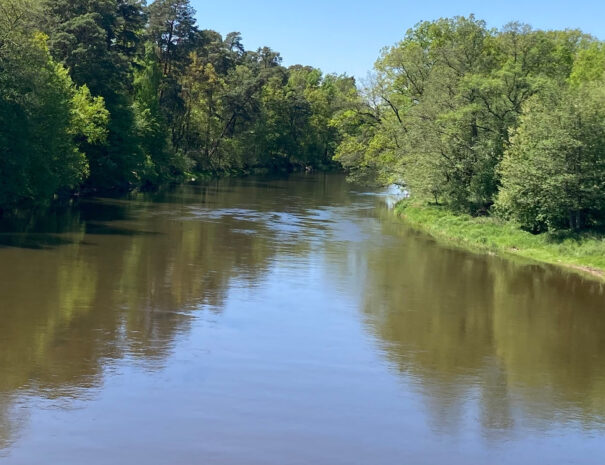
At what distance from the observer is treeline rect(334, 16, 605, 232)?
132 feet

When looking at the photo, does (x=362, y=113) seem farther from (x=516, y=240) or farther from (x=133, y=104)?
(x=516, y=240)

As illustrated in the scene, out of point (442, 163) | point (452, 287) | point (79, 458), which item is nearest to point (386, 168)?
point (442, 163)

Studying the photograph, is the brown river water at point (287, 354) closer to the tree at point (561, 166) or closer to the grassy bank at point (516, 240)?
the grassy bank at point (516, 240)

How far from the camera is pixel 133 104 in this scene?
7350 centimetres

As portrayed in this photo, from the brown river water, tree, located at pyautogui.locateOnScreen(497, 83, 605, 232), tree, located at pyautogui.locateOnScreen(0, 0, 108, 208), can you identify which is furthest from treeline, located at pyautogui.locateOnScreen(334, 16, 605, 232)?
tree, located at pyautogui.locateOnScreen(0, 0, 108, 208)

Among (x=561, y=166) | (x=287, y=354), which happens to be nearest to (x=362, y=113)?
(x=561, y=166)

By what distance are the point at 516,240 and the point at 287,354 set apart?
26047 mm

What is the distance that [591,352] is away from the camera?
2327 cm

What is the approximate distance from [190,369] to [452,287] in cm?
1647

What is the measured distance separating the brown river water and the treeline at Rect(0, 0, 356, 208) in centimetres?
840

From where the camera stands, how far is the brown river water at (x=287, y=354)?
14930mm

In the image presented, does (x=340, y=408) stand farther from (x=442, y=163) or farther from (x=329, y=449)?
A: (x=442, y=163)

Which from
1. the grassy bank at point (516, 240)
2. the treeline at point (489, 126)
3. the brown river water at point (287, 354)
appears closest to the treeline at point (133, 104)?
the treeline at point (489, 126)

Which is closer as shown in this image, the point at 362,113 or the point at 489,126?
the point at 489,126
